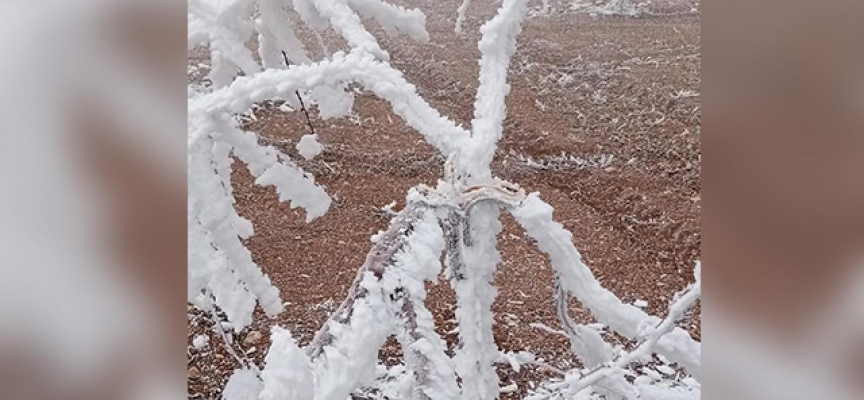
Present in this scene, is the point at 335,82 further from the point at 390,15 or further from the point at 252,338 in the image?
the point at 252,338

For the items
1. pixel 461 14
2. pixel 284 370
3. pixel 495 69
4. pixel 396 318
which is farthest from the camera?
pixel 461 14

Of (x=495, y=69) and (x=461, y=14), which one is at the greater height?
(x=461, y=14)

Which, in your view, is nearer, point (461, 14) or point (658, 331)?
point (658, 331)

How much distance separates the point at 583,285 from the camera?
31.3 inches

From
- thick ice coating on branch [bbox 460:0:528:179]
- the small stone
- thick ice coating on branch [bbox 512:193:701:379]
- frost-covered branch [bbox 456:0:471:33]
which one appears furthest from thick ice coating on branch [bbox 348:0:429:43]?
the small stone

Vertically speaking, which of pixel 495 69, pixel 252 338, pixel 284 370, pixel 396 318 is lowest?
pixel 284 370

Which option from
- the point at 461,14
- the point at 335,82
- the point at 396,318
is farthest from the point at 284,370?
the point at 461,14

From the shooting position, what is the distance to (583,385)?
883mm

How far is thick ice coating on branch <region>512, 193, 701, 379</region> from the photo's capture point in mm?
719

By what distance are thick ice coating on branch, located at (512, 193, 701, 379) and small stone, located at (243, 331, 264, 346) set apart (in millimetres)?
601

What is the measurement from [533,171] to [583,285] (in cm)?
41
